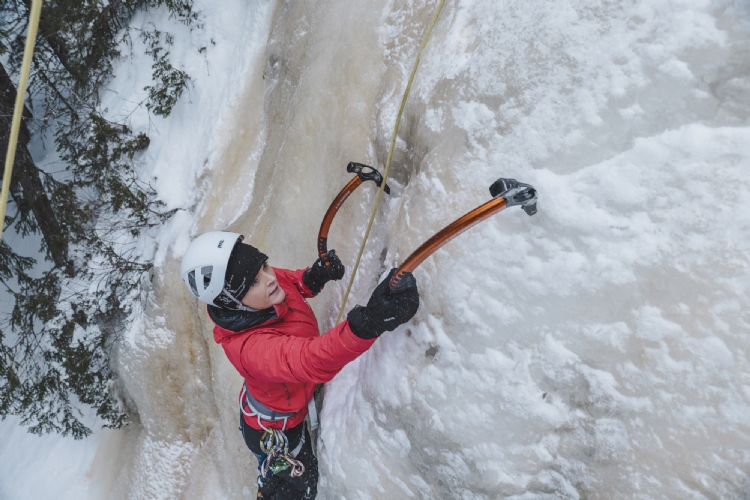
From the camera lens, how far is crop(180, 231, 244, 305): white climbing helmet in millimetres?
2506

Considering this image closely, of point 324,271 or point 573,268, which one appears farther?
point 324,271

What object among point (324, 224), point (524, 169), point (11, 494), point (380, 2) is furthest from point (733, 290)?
point (11, 494)

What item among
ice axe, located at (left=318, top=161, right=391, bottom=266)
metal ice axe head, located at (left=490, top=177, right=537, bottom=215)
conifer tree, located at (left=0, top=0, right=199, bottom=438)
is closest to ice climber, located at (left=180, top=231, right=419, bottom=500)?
ice axe, located at (left=318, top=161, right=391, bottom=266)

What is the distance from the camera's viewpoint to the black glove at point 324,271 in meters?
3.13

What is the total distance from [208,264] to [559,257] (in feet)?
5.68

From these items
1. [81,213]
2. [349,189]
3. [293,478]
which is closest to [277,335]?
[349,189]

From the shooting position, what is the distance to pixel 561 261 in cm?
197

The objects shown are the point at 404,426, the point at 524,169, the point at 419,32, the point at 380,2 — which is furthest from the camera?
the point at 380,2

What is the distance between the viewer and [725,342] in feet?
5.41

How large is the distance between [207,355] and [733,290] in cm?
481

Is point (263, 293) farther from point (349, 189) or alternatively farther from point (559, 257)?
point (559, 257)

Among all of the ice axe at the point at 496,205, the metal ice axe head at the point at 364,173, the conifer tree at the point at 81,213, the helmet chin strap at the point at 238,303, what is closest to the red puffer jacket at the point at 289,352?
the helmet chin strap at the point at 238,303

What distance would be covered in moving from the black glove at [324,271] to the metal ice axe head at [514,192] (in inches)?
59.9

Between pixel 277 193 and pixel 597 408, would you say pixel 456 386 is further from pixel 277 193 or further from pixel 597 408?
pixel 277 193
